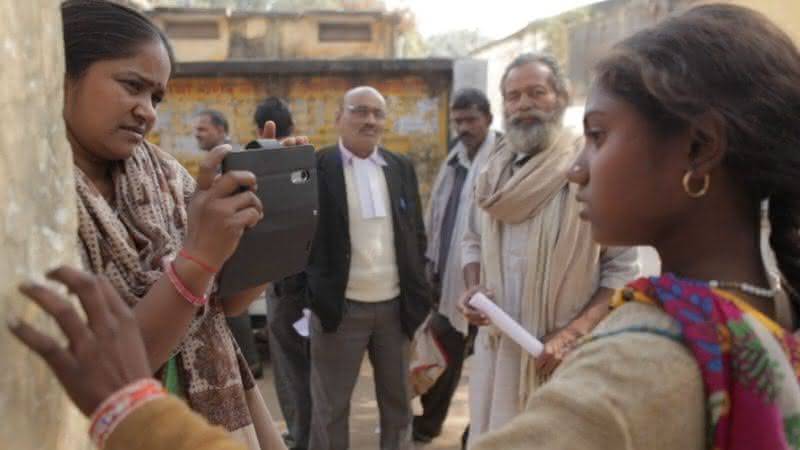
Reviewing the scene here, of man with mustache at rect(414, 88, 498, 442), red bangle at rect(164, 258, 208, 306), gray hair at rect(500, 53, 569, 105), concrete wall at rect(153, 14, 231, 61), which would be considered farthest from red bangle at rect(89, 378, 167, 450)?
concrete wall at rect(153, 14, 231, 61)

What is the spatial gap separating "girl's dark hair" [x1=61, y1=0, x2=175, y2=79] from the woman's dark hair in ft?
10.5

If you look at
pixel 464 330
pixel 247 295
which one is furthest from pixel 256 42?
pixel 247 295

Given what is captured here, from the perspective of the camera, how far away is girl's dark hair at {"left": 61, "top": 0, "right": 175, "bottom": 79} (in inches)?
48.8

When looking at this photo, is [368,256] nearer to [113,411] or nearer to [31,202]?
[31,202]

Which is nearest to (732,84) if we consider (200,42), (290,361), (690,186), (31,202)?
(690,186)

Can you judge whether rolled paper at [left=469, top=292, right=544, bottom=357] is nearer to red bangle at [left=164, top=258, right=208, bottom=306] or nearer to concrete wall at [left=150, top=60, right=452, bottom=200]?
red bangle at [left=164, top=258, right=208, bottom=306]

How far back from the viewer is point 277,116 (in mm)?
4574

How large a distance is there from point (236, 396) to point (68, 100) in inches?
25.7

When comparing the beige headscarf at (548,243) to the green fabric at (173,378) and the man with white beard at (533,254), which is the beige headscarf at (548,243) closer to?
the man with white beard at (533,254)

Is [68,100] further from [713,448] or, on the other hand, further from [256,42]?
[256,42]

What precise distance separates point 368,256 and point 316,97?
384 centimetres

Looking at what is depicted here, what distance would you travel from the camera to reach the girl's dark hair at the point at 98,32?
48.8 inches

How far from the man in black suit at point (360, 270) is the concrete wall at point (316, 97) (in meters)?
3.24

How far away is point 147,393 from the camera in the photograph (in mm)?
783
